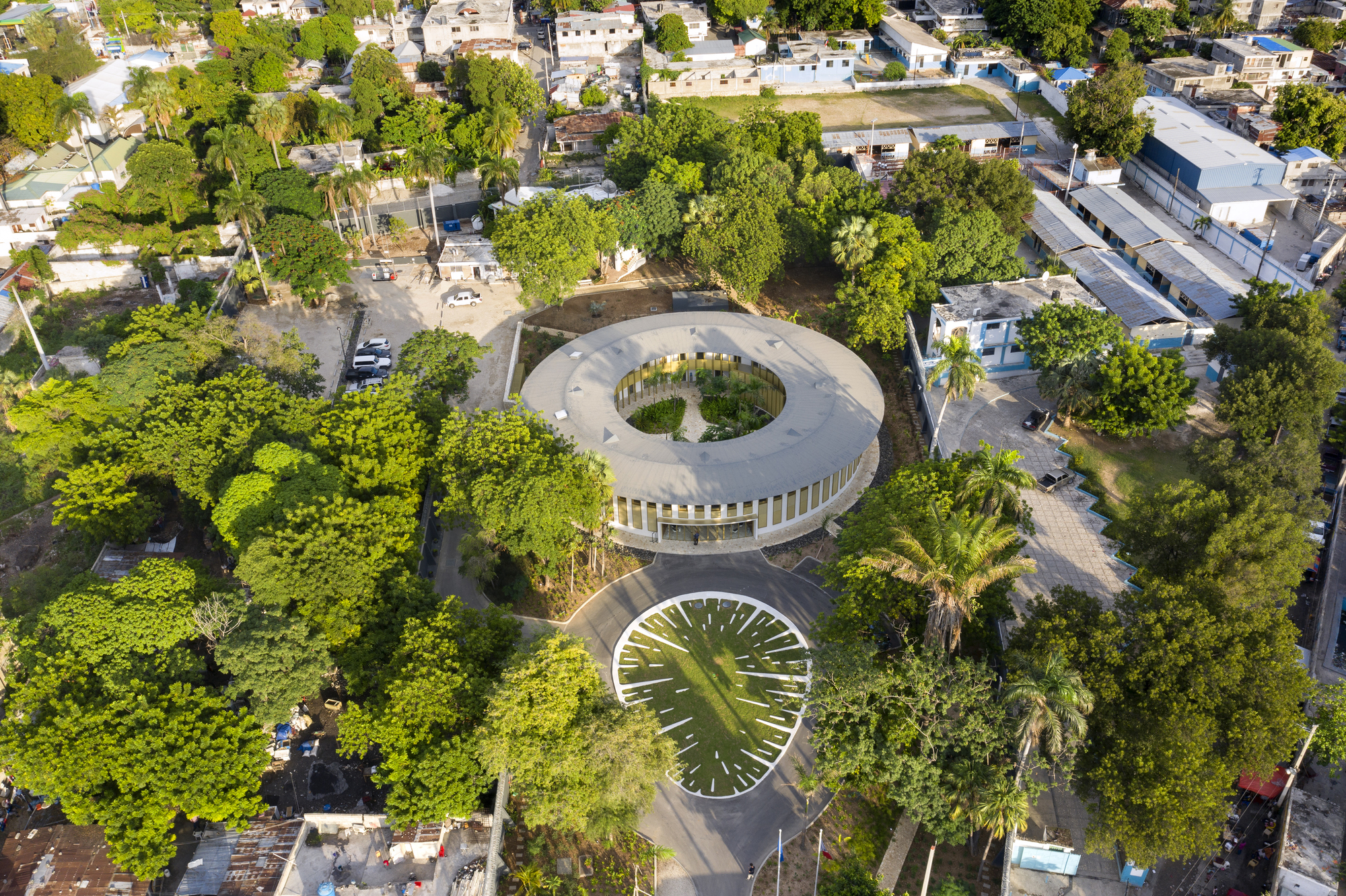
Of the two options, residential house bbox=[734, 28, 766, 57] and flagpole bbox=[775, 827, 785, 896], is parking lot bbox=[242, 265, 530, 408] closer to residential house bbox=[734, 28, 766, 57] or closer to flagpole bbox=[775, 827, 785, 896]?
flagpole bbox=[775, 827, 785, 896]

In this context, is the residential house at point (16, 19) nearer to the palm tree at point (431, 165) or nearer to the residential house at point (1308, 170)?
the palm tree at point (431, 165)

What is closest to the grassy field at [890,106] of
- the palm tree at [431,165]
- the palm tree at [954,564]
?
the palm tree at [431,165]

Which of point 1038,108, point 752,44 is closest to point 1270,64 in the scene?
point 1038,108

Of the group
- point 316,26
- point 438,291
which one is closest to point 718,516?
point 438,291

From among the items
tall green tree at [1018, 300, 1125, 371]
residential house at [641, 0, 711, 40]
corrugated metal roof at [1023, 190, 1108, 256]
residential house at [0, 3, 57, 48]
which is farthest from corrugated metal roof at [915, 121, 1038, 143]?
residential house at [0, 3, 57, 48]

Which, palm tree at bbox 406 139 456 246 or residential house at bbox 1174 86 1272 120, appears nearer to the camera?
palm tree at bbox 406 139 456 246

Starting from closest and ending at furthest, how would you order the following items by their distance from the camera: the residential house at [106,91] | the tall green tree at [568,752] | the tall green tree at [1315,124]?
the tall green tree at [568,752], the tall green tree at [1315,124], the residential house at [106,91]

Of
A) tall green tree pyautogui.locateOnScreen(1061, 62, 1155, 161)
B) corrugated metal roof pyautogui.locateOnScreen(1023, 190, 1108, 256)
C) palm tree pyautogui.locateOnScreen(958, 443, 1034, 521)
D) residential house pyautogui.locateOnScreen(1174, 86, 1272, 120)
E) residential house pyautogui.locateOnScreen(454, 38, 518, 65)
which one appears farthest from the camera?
residential house pyautogui.locateOnScreen(454, 38, 518, 65)
